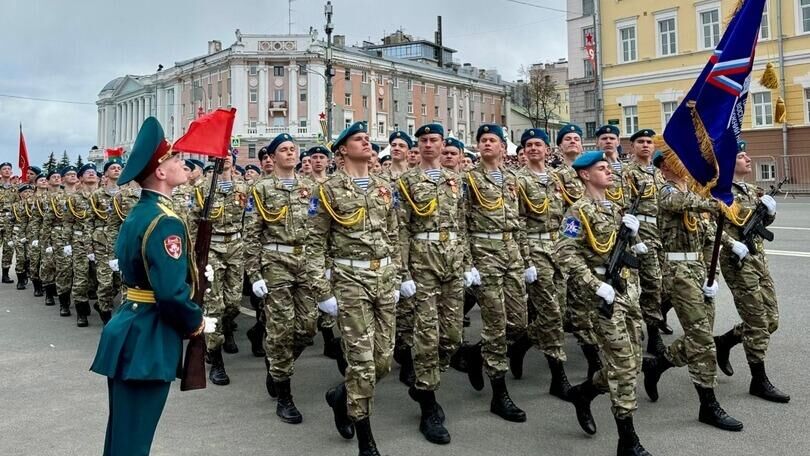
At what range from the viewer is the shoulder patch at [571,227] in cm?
496

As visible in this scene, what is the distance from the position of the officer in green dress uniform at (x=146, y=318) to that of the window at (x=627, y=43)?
37.2 metres

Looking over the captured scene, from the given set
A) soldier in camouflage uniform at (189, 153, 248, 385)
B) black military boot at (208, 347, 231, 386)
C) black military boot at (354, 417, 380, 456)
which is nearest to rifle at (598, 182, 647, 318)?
black military boot at (354, 417, 380, 456)

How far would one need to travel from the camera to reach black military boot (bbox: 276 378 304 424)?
548 centimetres

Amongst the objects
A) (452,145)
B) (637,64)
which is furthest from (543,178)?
(637,64)

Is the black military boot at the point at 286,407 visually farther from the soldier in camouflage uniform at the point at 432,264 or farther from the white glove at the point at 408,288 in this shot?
the white glove at the point at 408,288

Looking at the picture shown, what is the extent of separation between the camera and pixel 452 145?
7.70m

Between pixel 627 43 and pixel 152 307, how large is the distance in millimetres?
37978

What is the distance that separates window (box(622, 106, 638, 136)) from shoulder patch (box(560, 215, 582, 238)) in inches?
1347

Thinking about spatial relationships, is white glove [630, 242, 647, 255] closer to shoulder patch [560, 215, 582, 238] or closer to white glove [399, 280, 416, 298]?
shoulder patch [560, 215, 582, 238]

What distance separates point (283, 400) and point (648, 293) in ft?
12.8

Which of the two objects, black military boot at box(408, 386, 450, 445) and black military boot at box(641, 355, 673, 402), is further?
black military boot at box(641, 355, 673, 402)

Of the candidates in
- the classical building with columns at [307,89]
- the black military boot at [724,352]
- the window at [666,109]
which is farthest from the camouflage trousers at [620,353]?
the classical building with columns at [307,89]

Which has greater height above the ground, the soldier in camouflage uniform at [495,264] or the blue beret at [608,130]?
the blue beret at [608,130]

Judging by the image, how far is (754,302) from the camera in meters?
5.71
